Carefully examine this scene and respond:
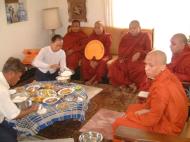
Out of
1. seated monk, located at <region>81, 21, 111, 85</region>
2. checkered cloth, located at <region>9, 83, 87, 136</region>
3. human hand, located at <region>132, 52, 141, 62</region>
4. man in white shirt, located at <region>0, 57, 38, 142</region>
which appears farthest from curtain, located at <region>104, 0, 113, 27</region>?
man in white shirt, located at <region>0, 57, 38, 142</region>

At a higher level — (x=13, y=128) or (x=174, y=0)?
(x=174, y=0)

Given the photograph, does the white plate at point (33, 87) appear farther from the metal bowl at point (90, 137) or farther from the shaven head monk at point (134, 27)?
the shaven head monk at point (134, 27)

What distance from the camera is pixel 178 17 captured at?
4797 millimetres

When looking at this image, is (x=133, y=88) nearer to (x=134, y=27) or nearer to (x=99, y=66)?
(x=99, y=66)

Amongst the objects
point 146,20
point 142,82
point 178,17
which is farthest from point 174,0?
point 142,82

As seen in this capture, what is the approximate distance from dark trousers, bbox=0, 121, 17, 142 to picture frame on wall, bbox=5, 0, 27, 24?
119 inches

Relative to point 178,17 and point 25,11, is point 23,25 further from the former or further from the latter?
point 178,17

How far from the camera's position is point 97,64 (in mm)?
4859

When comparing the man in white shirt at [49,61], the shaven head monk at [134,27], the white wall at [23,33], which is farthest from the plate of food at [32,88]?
the shaven head monk at [134,27]

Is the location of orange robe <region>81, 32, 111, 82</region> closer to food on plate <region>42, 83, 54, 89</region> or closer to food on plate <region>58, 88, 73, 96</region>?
food on plate <region>42, 83, 54, 89</region>

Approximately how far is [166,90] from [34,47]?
408cm

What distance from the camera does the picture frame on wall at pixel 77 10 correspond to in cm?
562

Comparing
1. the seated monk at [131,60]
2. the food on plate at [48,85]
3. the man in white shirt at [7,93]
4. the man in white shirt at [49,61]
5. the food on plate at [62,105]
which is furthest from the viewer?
the seated monk at [131,60]

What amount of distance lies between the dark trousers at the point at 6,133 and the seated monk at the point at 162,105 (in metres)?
1.07
